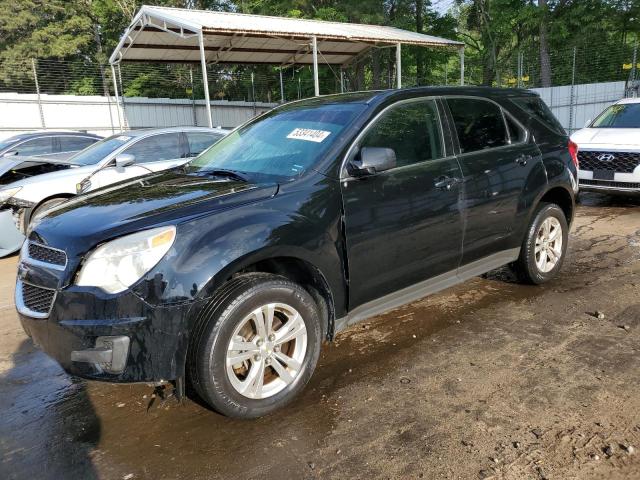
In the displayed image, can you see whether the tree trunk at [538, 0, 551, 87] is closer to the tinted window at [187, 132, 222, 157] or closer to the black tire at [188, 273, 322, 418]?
the tinted window at [187, 132, 222, 157]

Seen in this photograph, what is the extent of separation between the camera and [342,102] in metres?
3.78

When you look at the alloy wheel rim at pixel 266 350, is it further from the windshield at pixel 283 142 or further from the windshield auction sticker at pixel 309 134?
the windshield auction sticker at pixel 309 134

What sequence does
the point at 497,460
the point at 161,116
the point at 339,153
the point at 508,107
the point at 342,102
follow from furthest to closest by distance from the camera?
1. the point at 161,116
2. the point at 508,107
3. the point at 342,102
4. the point at 339,153
5. the point at 497,460

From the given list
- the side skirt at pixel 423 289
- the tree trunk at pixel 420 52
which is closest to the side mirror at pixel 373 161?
the side skirt at pixel 423 289

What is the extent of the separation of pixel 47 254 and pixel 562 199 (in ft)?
14.9

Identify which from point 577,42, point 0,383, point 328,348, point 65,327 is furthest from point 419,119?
point 577,42

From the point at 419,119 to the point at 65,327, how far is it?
272 cm

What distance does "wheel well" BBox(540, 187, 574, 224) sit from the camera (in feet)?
16.1

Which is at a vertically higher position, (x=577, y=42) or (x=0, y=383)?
(x=577, y=42)

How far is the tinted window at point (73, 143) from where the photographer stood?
10977 millimetres

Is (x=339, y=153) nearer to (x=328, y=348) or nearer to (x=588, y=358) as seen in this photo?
(x=328, y=348)

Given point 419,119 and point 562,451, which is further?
point 419,119

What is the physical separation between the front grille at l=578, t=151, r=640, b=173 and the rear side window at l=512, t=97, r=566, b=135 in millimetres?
3820

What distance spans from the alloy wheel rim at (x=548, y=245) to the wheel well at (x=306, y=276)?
2507 millimetres
